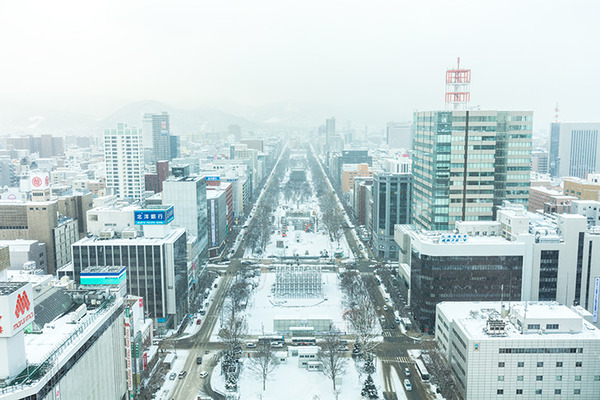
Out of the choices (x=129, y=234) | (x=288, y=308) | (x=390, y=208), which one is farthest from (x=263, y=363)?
(x=390, y=208)

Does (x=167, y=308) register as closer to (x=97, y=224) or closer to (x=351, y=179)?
(x=97, y=224)

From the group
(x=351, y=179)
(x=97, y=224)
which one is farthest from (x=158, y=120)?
(x=97, y=224)

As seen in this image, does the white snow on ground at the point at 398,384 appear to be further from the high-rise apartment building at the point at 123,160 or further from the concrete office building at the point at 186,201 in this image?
the high-rise apartment building at the point at 123,160

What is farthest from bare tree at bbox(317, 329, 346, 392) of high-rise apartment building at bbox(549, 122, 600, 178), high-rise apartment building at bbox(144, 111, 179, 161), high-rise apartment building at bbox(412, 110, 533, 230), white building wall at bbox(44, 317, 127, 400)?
high-rise apartment building at bbox(144, 111, 179, 161)

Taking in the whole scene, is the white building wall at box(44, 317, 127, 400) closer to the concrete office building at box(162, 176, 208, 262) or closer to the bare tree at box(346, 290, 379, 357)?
the bare tree at box(346, 290, 379, 357)

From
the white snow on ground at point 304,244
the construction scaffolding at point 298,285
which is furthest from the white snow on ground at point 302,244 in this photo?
the construction scaffolding at point 298,285

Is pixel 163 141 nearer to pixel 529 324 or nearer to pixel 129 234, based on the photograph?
pixel 129 234
